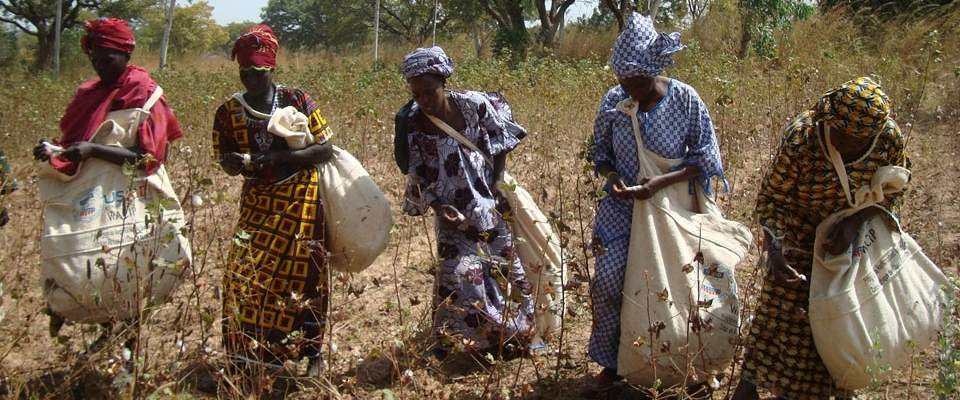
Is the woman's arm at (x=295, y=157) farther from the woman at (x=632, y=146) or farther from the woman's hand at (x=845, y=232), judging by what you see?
the woman's hand at (x=845, y=232)

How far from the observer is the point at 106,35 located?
10.3ft

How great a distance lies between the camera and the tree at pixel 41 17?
85.0 feet

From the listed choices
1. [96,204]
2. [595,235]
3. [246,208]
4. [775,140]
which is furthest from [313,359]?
[775,140]

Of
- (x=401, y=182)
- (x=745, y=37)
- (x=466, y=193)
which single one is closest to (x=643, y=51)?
(x=466, y=193)

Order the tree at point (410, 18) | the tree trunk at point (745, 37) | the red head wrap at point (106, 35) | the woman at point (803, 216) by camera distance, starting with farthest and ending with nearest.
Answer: the tree at point (410, 18) < the tree trunk at point (745, 37) < the red head wrap at point (106, 35) < the woman at point (803, 216)

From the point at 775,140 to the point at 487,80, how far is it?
129 inches

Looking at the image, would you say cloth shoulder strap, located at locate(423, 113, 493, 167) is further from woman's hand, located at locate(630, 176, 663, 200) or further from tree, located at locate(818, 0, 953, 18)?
tree, located at locate(818, 0, 953, 18)

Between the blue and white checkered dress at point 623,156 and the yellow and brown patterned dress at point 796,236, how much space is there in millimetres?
289

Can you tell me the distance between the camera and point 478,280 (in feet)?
11.5

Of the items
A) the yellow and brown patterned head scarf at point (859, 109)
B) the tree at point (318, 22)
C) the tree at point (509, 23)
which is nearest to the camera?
the yellow and brown patterned head scarf at point (859, 109)

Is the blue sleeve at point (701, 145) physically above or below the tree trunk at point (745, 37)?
below

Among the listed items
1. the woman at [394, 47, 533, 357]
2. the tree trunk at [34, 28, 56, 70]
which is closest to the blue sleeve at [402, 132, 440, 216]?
the woman at [394, 47, 533, 357]

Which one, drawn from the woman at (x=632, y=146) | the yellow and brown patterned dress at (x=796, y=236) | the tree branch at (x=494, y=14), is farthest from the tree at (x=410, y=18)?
the yellow and brown patterned dress at (x=796, y=236)

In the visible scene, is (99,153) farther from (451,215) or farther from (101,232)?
(451,215)
